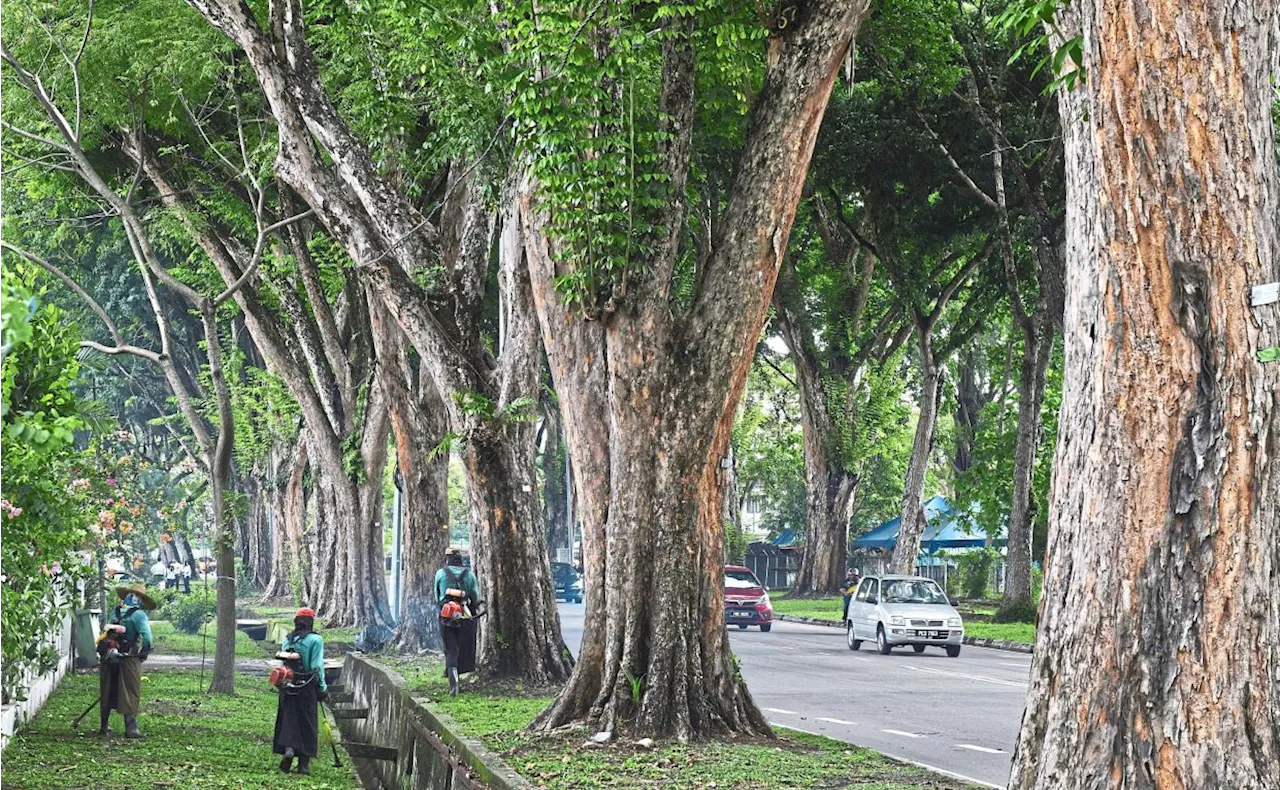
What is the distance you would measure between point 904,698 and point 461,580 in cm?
558

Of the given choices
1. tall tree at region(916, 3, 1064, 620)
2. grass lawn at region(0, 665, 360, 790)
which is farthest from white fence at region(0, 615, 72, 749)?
tall tree at region(916, 3, 1064, 620)

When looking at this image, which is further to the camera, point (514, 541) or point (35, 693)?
point (514, 541)

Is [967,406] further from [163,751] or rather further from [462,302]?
[163,751]

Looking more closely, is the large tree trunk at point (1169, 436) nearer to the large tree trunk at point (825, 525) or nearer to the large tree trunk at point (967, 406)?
the large tree trunk at point (825, 525)

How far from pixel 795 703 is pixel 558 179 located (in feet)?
28.2

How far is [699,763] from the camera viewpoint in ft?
33.6

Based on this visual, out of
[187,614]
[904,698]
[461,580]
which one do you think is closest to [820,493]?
[187,614]

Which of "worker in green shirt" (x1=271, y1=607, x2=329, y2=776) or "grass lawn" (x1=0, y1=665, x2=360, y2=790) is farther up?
"worker in green shirt" (x1=271, y1=607, x2=329, y2=776)

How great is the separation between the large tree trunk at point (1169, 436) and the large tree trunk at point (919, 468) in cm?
2552

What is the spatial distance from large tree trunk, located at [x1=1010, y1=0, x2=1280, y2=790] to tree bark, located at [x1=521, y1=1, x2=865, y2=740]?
5.24m

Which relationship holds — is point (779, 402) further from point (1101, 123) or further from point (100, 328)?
point (1101, 123)

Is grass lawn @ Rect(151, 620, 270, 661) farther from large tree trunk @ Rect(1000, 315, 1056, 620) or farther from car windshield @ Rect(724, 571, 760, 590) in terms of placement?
large tree trunk @ Rect(1000, 315, 1056, 620)

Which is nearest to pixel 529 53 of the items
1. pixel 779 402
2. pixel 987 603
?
pixel 987 603

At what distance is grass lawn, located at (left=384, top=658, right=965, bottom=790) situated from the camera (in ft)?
31.4
